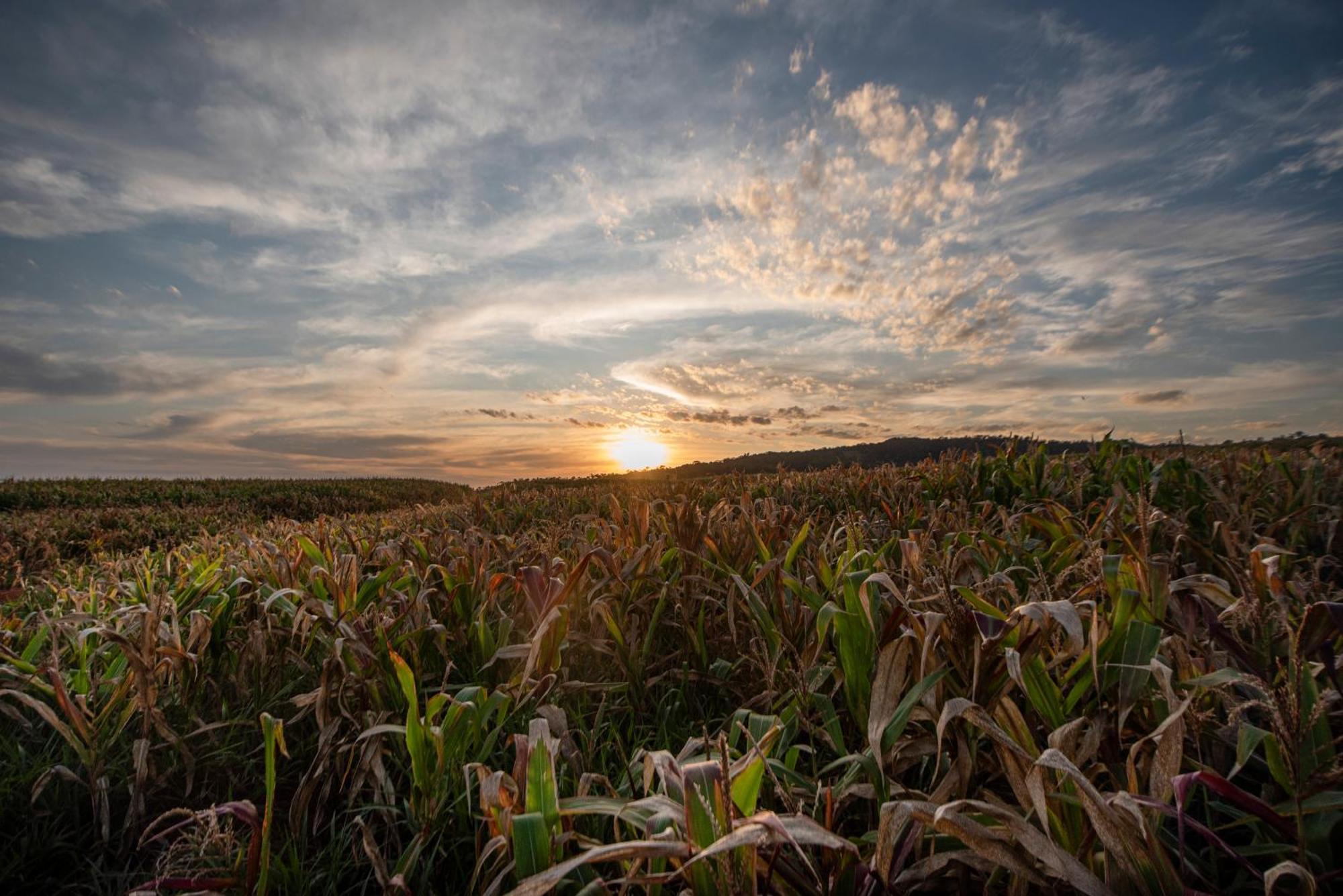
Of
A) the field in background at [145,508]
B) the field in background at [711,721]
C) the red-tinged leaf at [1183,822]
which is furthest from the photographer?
the field in background at [145,508]

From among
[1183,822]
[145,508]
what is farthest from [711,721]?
[145,508]

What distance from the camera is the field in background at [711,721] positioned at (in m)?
1.33

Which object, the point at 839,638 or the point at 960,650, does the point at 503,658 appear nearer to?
the point at 839,638

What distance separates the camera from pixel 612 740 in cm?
237

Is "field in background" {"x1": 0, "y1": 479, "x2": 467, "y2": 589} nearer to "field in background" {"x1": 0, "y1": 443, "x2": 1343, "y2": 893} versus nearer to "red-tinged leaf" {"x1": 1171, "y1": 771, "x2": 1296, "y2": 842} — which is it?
"field in background" {"x1": 0, "y1": 443, "x2": 1343, "y2": 893}

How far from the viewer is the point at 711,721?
252cm

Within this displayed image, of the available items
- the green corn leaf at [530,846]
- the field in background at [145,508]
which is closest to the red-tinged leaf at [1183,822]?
the green corn leaf at [530,846]

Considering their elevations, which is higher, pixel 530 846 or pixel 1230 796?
pixel 1230 796

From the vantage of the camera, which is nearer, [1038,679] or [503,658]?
[1038,679]

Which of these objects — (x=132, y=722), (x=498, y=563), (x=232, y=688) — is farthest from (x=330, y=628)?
(x=498, y=563)

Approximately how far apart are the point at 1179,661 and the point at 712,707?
5.00 feet

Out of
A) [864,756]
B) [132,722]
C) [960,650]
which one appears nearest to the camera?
[864,756]

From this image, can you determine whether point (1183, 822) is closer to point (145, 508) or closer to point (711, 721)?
point (711, 721)

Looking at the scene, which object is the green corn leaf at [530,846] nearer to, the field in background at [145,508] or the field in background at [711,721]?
the field in background at [711,721]
